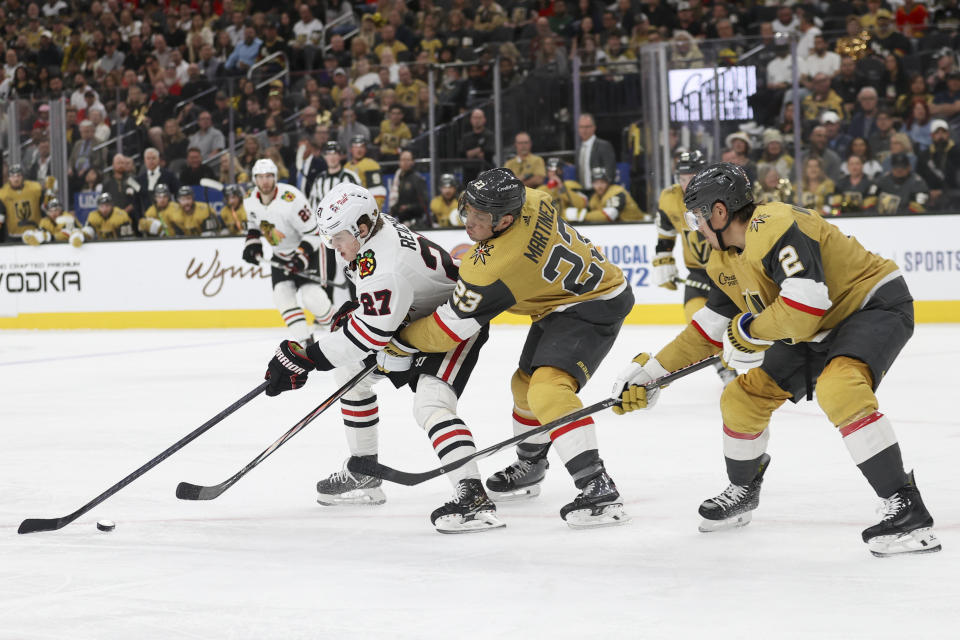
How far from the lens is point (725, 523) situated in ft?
10.1

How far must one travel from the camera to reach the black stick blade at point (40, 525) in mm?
3254

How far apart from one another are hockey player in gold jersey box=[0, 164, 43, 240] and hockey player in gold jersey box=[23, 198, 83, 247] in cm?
11

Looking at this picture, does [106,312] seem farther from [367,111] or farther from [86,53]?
[86,53]

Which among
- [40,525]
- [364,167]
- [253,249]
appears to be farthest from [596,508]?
[364,167]

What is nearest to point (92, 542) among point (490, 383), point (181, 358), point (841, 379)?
point (841, 379)

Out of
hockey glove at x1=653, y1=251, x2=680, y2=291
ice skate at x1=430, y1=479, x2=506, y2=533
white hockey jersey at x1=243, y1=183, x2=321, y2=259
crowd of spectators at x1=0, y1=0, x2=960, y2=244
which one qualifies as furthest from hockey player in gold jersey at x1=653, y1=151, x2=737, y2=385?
ice skate at x1=430, y1=479, x2=506, y2=533

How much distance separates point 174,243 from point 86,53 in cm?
458

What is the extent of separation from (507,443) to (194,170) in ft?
27.1

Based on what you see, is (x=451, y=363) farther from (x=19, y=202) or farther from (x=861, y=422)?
(x=19, y=202)

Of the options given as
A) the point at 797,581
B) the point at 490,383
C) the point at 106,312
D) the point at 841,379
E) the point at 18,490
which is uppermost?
the point at 841,379

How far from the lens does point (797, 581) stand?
257cm

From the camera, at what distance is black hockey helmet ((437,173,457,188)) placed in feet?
32.6

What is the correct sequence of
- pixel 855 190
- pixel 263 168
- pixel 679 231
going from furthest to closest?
pixel 855 190
pixel 263 168
pixel 679 231

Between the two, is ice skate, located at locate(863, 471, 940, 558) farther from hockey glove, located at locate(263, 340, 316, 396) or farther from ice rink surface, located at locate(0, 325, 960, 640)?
hockey glove, located at locate(263, 340, 316, 396)
